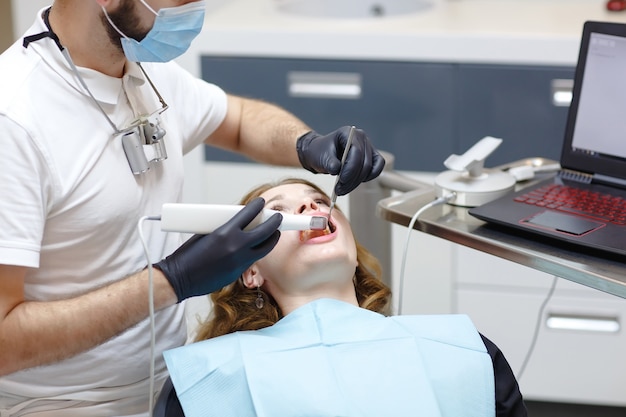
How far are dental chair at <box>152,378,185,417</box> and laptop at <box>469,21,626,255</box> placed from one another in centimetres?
60

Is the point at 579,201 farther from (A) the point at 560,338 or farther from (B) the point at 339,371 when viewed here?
(A) the point at 560,338

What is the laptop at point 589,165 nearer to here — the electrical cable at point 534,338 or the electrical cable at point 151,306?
the electrical cable at point 151,306

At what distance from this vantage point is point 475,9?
298 centimetres

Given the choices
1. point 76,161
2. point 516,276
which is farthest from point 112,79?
point 516,276

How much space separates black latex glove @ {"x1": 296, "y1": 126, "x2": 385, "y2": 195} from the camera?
1.71m

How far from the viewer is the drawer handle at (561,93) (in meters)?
2.65

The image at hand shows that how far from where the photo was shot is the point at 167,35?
161 centimetres

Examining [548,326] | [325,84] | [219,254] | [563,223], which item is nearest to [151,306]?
[219,254]

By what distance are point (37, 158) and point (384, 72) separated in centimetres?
143

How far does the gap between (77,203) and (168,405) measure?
0.35 meters

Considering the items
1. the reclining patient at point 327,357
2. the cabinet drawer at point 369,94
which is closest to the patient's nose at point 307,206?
the reclining patient at point 327,357

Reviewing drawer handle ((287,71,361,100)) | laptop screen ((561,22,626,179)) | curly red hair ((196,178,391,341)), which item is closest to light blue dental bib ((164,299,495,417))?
curly red hair ((196,178,391,341))

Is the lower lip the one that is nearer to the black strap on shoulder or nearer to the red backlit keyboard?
the red backlit keyboard

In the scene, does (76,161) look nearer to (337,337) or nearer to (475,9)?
(337,337)
